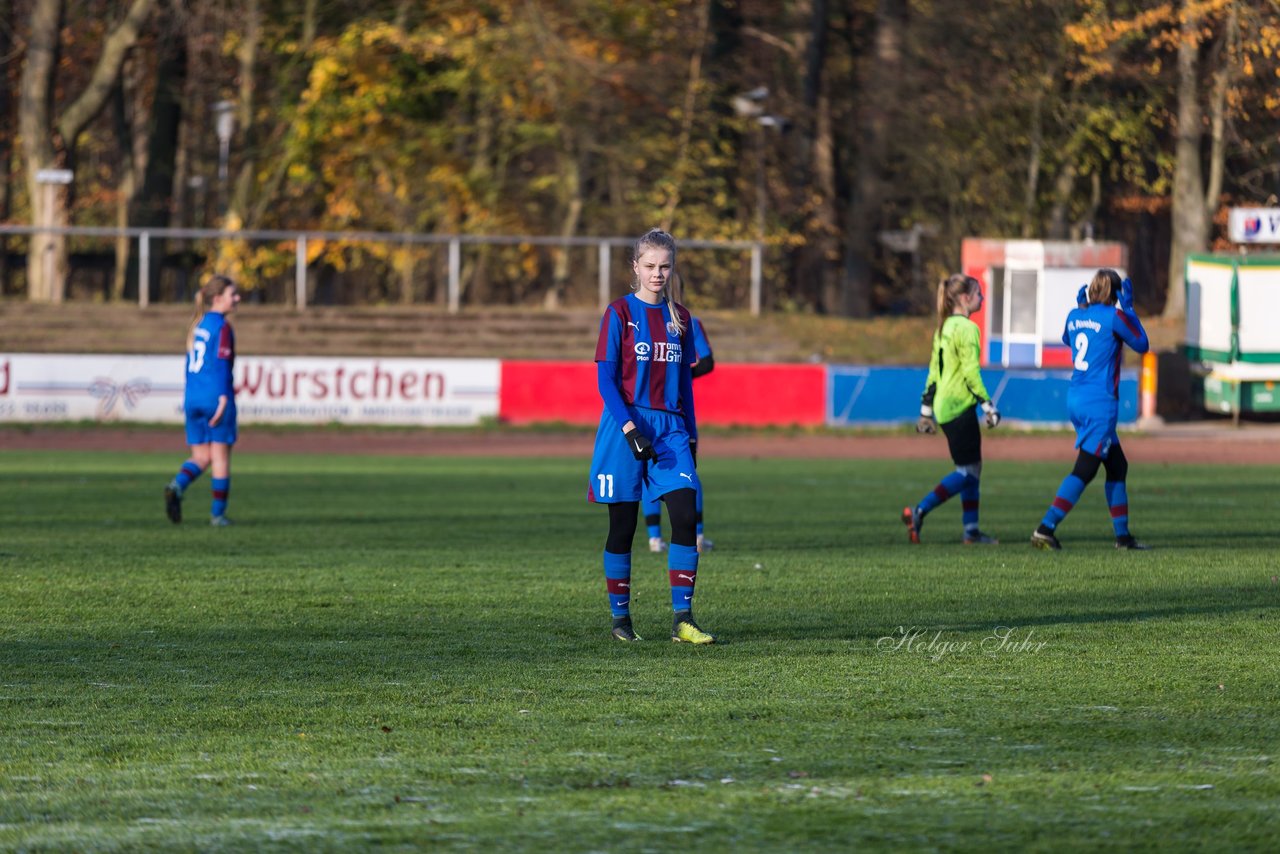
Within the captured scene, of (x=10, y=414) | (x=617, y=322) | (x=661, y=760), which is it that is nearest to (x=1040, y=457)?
(x=10, y=414)

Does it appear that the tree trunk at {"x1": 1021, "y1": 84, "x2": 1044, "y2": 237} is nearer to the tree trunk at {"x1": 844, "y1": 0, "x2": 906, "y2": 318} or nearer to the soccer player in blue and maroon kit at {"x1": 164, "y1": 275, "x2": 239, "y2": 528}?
the tree trunk at {"x1": 844, "y1": 0, "x2": 906, "y2": 318}

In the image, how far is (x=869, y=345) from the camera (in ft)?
123

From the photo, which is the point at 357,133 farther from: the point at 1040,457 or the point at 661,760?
the point at 661,760

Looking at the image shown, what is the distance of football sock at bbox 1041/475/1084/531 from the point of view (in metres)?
12.7

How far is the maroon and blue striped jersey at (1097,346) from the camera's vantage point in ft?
41.4

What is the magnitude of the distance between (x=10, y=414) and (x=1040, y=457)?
16.1m

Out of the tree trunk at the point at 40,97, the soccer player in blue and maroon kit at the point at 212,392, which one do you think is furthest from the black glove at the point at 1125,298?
the tree trunk at the point at 40,97

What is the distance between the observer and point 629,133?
43.3 metres

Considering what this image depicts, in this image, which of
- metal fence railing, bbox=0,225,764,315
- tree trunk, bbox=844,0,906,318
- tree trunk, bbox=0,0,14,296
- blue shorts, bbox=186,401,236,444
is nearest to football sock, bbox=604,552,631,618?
blue shorts, bbox=186,401,236,444

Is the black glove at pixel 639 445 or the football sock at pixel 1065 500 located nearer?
the black glove at pixel 639 445

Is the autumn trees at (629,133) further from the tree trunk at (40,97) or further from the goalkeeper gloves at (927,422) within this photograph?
the goalkeeper gloves at (927,422)

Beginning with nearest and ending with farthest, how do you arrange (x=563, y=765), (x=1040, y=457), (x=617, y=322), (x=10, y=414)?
(x=563, y=765), (x=617, y=322), (x=1040, y=457), (x=10, y=414)

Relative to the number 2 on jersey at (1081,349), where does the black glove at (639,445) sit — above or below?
below

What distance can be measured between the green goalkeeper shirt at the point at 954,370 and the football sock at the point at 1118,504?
3.38ft
